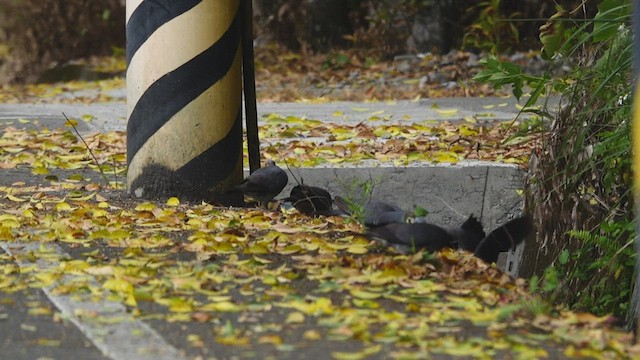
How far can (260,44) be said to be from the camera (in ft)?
46.8

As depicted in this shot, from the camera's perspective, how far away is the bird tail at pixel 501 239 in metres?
4.26

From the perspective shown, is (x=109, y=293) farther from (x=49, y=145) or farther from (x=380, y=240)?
(x=49, y=145)

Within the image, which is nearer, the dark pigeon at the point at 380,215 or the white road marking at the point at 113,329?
the white road marking at the point at 113,329

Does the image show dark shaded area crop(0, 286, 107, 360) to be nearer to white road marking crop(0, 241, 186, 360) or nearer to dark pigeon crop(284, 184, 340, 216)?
white road marking crop(0, 241, 186, 360)

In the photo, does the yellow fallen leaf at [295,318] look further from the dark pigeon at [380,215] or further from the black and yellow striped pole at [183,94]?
the black and yellow striped pole at [183,94]

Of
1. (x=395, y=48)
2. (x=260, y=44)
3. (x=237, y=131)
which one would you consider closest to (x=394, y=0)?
(x=395, y=48)

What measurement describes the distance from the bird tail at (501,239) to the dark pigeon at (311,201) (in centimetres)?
88

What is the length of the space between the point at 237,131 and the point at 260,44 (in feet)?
30.2

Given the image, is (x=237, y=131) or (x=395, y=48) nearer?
(x=237, y=131)

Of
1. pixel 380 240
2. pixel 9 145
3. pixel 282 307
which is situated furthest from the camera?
pixel 9 145

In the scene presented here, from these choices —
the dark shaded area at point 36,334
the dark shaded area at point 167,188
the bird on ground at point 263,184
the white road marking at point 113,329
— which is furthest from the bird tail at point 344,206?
the dark shaded area at point 36,334

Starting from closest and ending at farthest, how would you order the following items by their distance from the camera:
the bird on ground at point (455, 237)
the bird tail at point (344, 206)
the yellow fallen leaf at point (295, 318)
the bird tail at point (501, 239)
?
1. the yellow fallen leaf at point (295, 318)
2. the bird on ground at point (455, 237)
3. the bird tail at point (501, 239)
4. the bird tail at point (344, 206)

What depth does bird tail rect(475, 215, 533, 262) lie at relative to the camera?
4.26 metres

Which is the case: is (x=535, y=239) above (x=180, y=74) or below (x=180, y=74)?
below
